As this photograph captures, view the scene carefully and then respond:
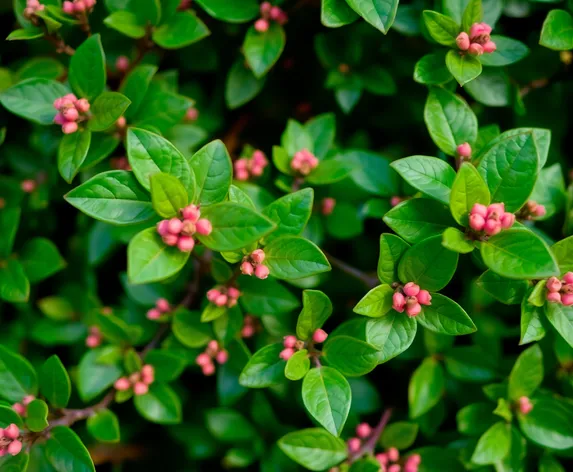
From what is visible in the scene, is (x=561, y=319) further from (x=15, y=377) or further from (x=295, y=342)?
(x=15, y=377)

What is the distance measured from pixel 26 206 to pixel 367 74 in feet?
4.64

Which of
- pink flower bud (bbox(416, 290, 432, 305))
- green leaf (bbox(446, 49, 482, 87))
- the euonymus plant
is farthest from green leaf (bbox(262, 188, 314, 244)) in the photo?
green leaf (bbox(446, 49, 482, 87))

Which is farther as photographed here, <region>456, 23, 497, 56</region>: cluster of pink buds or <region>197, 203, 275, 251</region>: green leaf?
<region>456, 23, 497, 56</region>: cluster of pink buds

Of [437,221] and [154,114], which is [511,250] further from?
[154,114]

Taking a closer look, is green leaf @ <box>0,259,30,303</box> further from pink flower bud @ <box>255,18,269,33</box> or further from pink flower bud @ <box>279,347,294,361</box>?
pink flower bud @ <box>255,18,269,33</box>

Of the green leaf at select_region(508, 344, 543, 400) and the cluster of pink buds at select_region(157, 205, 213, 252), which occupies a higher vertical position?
the cluster of pink buds at select_region(157, 205, 213, 252)

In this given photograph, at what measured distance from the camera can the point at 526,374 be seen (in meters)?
1.73

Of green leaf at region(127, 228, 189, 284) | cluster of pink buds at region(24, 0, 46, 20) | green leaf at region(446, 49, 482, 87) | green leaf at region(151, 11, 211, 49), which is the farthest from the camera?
green leaf at region(151, 11, 211, 49)

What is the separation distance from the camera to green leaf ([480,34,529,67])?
1717 millimetres

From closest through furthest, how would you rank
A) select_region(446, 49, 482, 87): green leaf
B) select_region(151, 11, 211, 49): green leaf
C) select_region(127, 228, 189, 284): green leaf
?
select_region(127, 228, 189, 284): green leaf < select_region(446, 49, 482, 87): green leaf < select_region(151, 11, 211, 49): green leaf

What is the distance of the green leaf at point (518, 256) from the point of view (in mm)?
1207

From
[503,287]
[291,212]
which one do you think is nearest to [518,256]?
[503,287]

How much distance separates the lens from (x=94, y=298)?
2156mm

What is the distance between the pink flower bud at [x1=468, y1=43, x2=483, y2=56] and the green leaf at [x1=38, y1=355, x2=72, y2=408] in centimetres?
147
